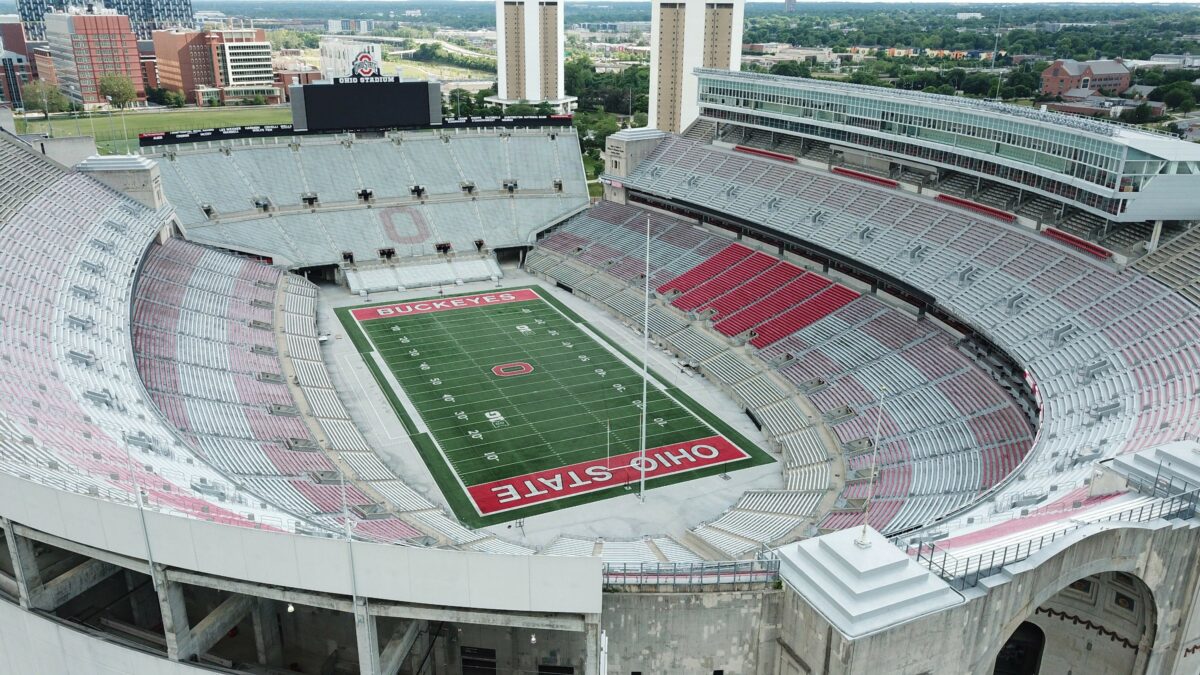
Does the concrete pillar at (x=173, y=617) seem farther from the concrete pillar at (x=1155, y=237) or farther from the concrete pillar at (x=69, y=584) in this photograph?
the concrete pillar at (x=1155, y=237)

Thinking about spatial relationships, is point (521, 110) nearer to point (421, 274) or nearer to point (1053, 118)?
point (421, 274)

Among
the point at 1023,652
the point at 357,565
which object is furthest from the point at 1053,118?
the point at 357,565

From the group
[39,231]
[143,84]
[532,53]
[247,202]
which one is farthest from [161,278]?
[143,84]

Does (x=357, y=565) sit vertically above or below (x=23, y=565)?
above

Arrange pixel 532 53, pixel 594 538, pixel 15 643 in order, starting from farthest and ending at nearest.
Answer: pixel 532 53
pixel 594 538
pixel 15 643

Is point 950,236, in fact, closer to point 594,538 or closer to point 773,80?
point 773,80

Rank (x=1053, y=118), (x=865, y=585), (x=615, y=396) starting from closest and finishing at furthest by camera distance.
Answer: (x=865, y=585) < (x=1053, y=118) < (x=615, y=396)

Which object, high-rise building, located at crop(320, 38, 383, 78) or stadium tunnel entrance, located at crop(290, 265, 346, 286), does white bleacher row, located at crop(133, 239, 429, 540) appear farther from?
high-rise building, located at crop(320, 38, 383, 78)

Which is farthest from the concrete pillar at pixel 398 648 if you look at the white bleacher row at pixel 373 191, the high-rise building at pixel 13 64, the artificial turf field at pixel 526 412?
the high-rise building at pixel 13 64
